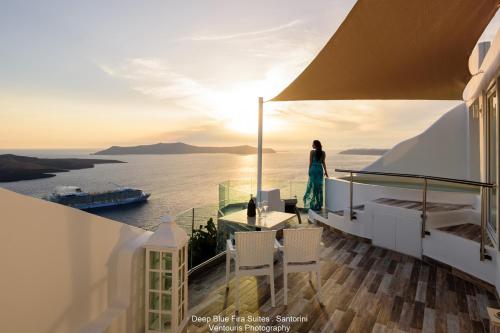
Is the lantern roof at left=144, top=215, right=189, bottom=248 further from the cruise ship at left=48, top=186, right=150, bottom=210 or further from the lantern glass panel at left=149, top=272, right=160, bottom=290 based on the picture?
the cruise ship at left=48, top=186, right=150, bottom=210

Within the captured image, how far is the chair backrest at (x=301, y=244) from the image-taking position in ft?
9.98

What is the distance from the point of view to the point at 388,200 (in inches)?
210

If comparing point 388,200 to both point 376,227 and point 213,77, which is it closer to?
point 376,227

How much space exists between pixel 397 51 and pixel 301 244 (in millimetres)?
2692

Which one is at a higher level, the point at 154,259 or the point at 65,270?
the point at 65,270

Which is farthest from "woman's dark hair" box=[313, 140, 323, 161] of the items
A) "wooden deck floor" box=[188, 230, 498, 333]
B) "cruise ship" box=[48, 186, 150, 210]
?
"cruise ship" box=[48, 186, 150, 210]

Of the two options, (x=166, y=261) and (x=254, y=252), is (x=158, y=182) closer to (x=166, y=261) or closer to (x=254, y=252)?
(x=254, y=252)

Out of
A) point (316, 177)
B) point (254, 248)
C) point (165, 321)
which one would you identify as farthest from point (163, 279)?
point (316, 177)

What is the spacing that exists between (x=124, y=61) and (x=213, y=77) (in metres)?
2.21

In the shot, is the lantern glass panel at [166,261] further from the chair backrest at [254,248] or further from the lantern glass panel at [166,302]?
the chair backrest at [254,248]

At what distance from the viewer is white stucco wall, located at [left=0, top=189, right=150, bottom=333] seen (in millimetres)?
1246

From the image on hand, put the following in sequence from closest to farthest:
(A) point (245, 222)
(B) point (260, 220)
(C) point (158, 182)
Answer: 1. (A) point (245, 222)
2. (B) point (260, 220)
3. (C) point (158, 182)

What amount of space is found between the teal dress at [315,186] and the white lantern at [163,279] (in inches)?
182

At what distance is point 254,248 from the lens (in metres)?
2.94
